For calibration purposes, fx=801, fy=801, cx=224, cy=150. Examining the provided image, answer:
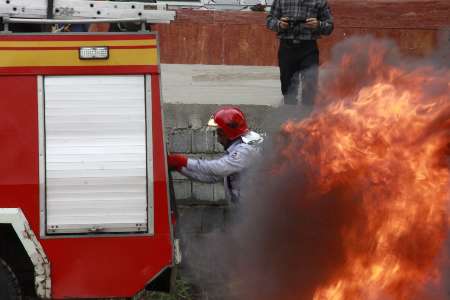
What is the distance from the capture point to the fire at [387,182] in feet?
19.3

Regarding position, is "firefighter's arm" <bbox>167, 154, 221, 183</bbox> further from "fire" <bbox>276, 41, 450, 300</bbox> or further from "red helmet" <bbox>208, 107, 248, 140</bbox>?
"fire" <bbox>276, 41, 450, 300</bbox>

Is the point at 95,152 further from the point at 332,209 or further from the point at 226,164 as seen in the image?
the point at 332,209

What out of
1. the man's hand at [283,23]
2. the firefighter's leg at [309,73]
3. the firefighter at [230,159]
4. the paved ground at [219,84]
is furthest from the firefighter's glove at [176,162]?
the paved ground at [219,84]

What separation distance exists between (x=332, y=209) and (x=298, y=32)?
3161mm

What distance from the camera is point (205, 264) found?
7.07 metres

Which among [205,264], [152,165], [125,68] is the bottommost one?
[205,264]

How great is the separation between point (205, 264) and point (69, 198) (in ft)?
6.25

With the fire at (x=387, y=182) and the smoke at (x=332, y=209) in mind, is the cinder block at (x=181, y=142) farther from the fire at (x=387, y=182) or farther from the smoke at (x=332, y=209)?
the fire at (x=387, y=182)

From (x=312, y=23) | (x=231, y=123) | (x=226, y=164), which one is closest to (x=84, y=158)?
(x=226, y=164)

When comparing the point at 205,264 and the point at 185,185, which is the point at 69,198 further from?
the point at 185,185

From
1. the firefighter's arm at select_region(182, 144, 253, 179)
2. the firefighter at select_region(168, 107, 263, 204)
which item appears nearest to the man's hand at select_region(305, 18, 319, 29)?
the firefighter at select_region(168, 107, 263, 204)

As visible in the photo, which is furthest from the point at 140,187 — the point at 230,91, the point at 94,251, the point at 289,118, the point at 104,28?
the point at 230,91

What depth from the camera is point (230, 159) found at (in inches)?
259

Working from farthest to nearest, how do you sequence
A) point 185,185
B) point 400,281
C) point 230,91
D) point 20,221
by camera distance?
point 230,91 < point 185,185 < point 400,281 < point 20,221
